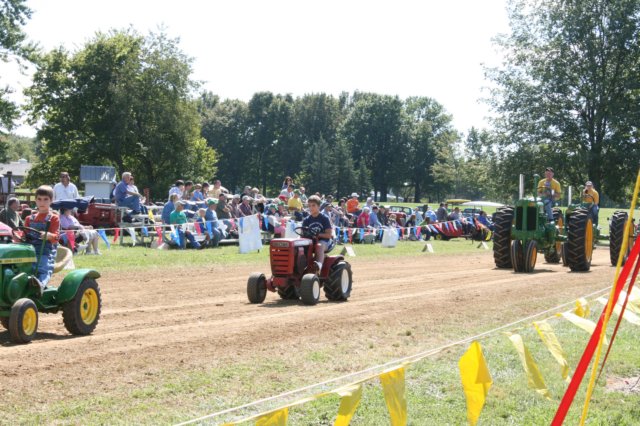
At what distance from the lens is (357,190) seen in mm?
86500

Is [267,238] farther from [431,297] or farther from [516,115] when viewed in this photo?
[516,115]

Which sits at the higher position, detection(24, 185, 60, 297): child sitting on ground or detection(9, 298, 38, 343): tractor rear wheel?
detection(24, 185, 60, 297): child sitting on ground

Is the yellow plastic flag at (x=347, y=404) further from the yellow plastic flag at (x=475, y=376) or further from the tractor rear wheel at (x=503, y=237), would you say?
the tractor rear wheel at (x=503, y=237)

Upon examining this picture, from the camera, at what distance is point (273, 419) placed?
3199 millimetres

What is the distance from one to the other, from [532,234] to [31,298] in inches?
460

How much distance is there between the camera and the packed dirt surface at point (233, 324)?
645 centimetres

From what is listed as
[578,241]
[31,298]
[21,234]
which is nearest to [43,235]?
[21,234]

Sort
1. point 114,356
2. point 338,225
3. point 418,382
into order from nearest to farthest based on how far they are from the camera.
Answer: point 418,382 → point 114,356 → point 338,225

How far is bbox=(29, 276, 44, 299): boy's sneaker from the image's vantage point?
794cm

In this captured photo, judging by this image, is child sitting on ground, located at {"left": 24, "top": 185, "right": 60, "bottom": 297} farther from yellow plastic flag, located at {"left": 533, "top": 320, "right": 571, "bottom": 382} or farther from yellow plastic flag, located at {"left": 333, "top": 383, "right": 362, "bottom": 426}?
yellow plastic flag, located at {"left": 333, "top": 383, "right": 362, "bottom": 426}

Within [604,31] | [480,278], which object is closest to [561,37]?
[604,31]

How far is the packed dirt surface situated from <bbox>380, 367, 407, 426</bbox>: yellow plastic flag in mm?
2481

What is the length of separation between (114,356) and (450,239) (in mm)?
26755

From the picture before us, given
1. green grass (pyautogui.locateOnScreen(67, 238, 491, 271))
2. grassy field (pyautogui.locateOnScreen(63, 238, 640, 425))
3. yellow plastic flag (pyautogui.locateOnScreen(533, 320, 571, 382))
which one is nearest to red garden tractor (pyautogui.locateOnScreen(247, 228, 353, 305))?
grassy field (pyautogui.locateOnScreen(63, 238, 640, 425))
